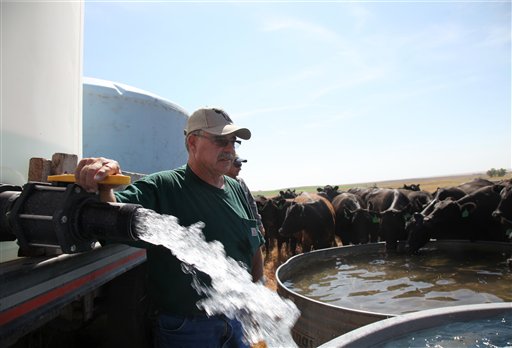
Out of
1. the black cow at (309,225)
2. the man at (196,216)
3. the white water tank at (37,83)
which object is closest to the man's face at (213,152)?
the man at (196,216)

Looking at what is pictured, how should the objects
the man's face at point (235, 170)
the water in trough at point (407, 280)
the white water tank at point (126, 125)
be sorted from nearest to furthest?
1. the man's face at point (235, 170)
2. the water in trough at point (407, 280)
3. the white water tank at point (126, 125)

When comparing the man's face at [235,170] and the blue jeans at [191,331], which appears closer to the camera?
the blue jeans at [191,331]

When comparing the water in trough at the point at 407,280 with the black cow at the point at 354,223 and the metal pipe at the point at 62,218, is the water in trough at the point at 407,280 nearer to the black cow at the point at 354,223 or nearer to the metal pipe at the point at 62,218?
the black cow at the point at 354,223

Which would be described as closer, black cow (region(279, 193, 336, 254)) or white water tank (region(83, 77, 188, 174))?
white water tank (region(83, 77, 188, 174))

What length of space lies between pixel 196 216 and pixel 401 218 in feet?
29.2

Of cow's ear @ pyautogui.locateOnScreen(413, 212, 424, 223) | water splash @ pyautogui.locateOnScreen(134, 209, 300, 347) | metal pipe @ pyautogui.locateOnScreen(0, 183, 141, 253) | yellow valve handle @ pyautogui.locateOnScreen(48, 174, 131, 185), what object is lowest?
cow's ear @ pyautogui.locateOnScreen(413, 212, 424, 223)

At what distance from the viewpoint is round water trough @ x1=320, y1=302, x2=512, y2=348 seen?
7.05 ft

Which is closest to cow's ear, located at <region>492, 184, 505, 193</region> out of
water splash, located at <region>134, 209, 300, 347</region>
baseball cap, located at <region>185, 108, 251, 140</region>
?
water splash, located at <region>134, 209, 300, 347</region>

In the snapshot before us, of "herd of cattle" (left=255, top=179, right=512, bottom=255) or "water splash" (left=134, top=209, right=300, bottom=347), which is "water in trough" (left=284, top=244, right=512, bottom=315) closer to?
"herd of cattle" (left=255, top=179, right=512, bottom=255)

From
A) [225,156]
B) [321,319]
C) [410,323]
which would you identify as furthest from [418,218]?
[225,156]

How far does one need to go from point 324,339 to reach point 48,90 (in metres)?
3.26

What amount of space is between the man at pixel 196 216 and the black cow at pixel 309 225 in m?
8.46

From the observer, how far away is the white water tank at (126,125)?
20.8 ft

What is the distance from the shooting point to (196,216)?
87.5 inches
